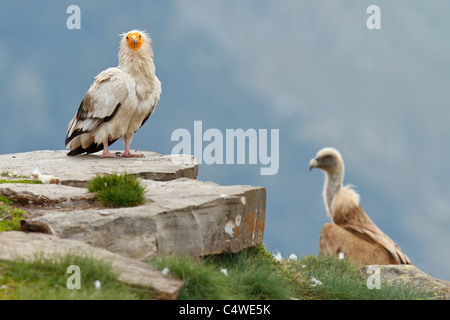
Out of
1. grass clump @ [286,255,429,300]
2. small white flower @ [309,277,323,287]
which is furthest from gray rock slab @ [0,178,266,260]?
small white flower @ [309,277,323,287]

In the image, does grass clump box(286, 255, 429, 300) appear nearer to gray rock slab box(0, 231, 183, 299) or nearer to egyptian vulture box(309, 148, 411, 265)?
egyptian vulture box(309, 148, 411, 265)

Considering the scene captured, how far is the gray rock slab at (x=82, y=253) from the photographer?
15.2 ft

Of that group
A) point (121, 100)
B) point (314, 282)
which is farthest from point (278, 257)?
point (121, 100)

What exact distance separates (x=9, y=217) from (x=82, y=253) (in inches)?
62.4

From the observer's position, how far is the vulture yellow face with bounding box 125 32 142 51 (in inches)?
432

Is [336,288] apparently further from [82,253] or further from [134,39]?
[134,39]

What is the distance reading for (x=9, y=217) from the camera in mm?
6074

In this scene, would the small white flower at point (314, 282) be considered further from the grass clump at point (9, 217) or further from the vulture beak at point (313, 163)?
the vulture beak at point (313, 163)

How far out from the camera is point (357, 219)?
9812mm

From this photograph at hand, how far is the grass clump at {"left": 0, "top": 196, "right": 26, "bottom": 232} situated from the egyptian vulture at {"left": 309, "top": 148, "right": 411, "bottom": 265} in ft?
15.4

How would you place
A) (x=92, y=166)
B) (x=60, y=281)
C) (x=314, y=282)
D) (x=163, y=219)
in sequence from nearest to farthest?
(x=60, y=281) < (x=163, y=219) < (x=314, y=282) < (x=92, y=166)
